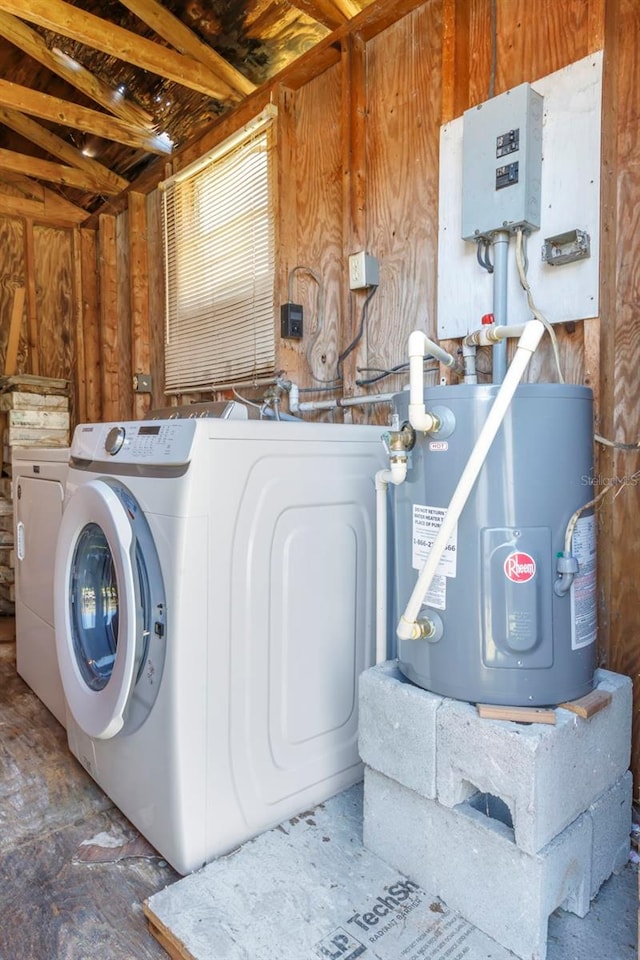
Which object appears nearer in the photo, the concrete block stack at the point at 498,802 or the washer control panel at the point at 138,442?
the concrete block stack at the point at 498,802

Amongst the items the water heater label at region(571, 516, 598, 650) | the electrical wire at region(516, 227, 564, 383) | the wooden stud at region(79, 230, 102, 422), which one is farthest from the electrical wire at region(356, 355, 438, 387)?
the wooden stud at region(79, 230, 102, 422)

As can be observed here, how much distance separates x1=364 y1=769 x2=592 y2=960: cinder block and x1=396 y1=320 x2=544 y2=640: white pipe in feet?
1.49

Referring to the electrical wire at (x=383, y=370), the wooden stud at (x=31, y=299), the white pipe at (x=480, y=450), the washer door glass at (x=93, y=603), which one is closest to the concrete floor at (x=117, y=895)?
the washer door glass at (x=93, y=603)

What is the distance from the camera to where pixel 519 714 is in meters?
1.13

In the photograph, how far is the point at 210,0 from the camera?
2.66 metres

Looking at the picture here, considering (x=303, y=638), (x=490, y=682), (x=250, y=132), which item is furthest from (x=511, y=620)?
(x=250, y=132)

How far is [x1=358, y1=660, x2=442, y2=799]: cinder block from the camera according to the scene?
4.02 ft

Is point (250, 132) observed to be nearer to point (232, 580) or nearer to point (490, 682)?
point (232, 580)

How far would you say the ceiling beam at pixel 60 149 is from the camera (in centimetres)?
349

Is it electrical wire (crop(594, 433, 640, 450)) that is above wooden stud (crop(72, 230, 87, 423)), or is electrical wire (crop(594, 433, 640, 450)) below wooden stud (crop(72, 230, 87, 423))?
below

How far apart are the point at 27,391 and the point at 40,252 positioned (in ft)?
4.00

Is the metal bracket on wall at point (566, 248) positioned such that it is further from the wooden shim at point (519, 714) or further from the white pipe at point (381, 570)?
the wooden shim at point (519, 714)

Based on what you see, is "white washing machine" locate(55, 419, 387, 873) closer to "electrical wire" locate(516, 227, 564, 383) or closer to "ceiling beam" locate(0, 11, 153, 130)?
"electrical wire" locate(516, 227, 564, 383)

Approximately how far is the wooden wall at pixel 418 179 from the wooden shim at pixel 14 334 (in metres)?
1.36
